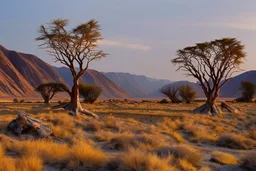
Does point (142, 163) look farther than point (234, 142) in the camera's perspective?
No

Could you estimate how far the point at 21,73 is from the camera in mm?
131000

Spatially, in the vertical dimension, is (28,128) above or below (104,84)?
below

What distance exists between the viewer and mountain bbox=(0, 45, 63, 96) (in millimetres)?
112556

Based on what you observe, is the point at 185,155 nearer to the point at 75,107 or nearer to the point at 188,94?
the point at 75,107

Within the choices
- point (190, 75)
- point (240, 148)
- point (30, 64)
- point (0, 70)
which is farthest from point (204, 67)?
Result: point (30, 64)

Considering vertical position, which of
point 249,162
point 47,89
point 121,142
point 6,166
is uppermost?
point 47,89

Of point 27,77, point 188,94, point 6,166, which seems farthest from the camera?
point 27,77

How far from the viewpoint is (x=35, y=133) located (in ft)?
39.2

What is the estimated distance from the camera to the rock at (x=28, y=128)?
1197cm

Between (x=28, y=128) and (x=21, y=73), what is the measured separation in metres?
126

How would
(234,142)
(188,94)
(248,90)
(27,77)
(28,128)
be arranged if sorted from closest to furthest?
(28,128) < (234,142) < (188,94) < (248,90) < (27,77)

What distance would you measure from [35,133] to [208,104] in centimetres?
2013

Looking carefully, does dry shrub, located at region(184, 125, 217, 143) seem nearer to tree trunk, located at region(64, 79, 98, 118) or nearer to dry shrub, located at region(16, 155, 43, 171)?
tree trunk, located at region(64, 79, 98, 118)

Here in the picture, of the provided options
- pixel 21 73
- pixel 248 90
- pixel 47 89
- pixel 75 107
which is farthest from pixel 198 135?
pixel 21 73
